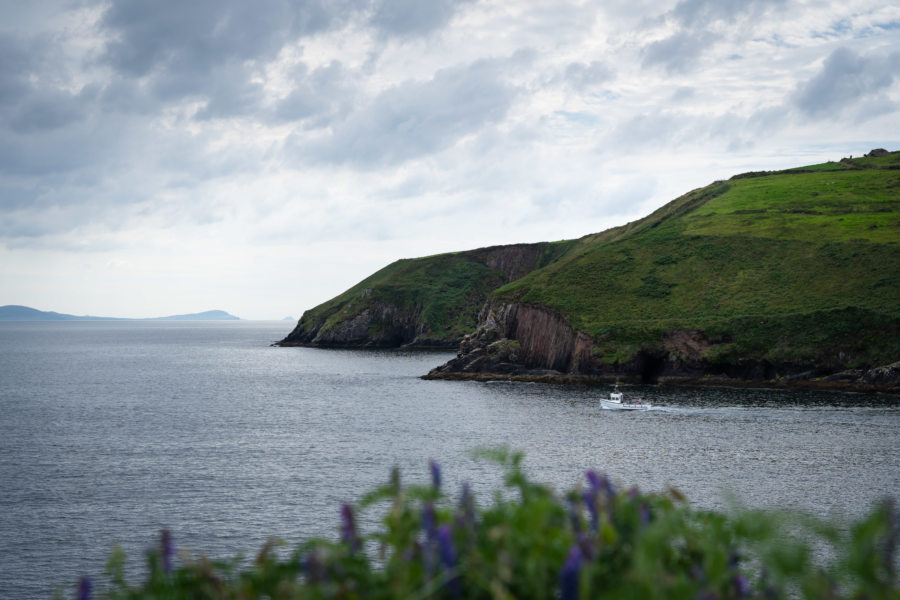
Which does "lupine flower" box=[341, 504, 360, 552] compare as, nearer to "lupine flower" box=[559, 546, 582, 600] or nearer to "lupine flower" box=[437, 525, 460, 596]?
"lupine flower" box=[437, 525, 460, 596]

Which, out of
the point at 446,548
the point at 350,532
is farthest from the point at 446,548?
the point at 350,532

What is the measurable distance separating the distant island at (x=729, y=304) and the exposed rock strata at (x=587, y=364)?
8.7 inches

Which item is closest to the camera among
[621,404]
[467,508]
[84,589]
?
[84,589]

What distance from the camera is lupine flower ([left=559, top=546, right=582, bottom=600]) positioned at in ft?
22.6

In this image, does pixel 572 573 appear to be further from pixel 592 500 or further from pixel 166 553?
pixel 166 553

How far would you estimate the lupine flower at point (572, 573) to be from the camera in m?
6.90

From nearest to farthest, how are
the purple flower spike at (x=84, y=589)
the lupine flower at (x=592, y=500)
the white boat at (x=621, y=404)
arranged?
the purple flower spike at (x=84, y=589)
the lupine flower at (x=592, y=500)
the white boat at (x=621, y=404)

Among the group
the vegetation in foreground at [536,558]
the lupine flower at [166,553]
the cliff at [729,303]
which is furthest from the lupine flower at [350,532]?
the cliff at [729,303]

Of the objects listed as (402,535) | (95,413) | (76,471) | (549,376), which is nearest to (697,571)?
(402,535)

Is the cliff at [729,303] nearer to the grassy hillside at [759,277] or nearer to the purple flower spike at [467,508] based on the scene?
the grassy hillside at [759,277]

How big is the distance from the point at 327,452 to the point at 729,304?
86.4 m

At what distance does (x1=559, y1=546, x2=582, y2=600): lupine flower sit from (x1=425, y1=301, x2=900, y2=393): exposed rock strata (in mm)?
103730

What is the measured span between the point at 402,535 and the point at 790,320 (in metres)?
118

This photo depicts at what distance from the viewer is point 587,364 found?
121250mm
